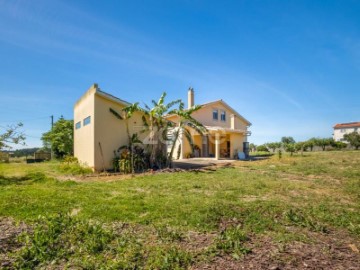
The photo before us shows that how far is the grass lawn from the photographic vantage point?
3500 millimetres

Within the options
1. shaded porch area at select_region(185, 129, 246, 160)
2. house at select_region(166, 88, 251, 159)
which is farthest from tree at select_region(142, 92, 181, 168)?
shaded porch area at select_region(185, 129, 246, 160)

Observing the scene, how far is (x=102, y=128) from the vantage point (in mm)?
14672

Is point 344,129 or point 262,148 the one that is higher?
point 344,129

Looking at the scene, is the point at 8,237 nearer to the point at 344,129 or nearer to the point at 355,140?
the point at 355,140

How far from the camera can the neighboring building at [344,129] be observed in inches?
2551

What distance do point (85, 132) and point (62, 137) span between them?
1227 cm

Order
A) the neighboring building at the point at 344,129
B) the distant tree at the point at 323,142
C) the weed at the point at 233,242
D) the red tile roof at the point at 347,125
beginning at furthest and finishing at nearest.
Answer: the red tile roof at the point at 347,125
the neighboring building at the point at 344,129
the distant tree at the point at 323,142
the weed at the point at 233,242

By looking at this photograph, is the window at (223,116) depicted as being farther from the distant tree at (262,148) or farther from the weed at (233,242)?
the weed at (233,242)

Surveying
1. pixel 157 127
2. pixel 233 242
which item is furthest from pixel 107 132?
pixel 233 242

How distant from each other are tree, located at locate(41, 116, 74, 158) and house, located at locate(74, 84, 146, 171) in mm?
11216

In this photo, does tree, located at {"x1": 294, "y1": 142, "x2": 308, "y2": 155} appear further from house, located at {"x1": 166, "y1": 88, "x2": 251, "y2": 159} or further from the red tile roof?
the red tile roof

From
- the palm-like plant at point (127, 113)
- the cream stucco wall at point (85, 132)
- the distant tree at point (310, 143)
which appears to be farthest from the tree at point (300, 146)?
the cream stucco wall at point (85, 132)

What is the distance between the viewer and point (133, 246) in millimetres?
3877

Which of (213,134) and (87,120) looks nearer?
(87,120)
